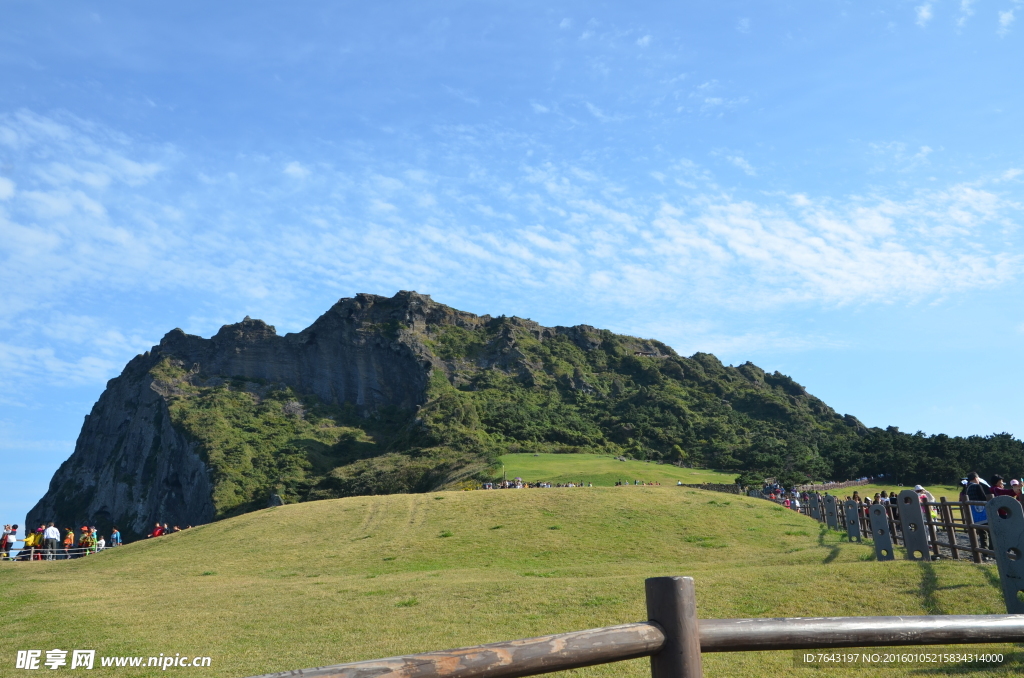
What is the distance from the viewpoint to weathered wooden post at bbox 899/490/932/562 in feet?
46.2

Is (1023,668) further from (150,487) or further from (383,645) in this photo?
(150,487)

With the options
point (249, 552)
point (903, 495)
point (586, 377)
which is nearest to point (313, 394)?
point (586, 377)

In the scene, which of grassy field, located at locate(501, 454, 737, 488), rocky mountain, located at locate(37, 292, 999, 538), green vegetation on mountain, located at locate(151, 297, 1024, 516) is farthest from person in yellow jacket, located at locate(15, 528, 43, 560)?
rocky mountain, located at locate(37, 292, 999, 538)

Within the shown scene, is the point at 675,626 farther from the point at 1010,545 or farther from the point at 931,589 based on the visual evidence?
the point at 931,589

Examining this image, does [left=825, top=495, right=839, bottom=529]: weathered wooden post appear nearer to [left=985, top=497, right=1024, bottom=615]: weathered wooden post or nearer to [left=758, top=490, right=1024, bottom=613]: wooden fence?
[left=758, top=490, right=1024, bottom=613]: wooden fence

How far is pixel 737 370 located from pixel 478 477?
11194cm

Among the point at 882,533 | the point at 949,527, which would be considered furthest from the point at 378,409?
the point at 949,527

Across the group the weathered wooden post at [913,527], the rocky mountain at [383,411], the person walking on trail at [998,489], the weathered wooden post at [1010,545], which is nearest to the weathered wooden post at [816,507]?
the person walking on trail at [998,489]

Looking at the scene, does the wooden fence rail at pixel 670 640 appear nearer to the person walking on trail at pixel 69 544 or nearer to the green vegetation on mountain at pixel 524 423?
the person walking on trail at pixel 69 544

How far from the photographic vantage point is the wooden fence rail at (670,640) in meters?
3.18

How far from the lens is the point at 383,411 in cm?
14400

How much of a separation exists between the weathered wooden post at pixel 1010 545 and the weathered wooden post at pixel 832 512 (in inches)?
704

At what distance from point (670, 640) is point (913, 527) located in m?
13.2

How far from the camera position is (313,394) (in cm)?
15188
